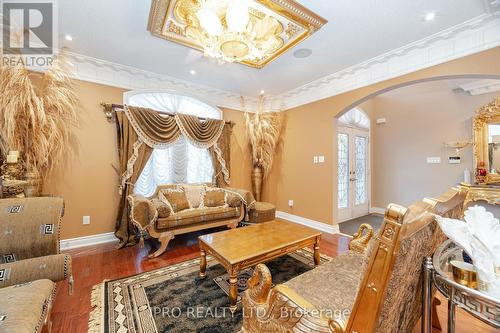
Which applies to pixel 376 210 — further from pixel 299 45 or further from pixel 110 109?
pixel 110 109

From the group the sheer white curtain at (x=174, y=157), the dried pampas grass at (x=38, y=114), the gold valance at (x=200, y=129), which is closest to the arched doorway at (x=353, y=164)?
the gold valance at (x=200, y=129)

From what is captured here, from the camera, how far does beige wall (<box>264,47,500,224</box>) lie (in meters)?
3.59

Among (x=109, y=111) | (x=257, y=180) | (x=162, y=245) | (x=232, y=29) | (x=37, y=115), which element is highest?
(x=232, y=29)

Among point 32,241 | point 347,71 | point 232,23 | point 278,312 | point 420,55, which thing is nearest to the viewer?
point 278,312

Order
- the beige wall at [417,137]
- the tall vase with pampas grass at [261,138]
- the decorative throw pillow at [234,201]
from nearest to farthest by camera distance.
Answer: the decorative throw pillow at [234,201] → the beige wall at [417,137] → the tall vase with pampas grass at [261,138]

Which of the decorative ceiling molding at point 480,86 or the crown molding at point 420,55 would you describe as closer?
the crown molding at point 420,55

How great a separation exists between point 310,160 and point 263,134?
1.11m

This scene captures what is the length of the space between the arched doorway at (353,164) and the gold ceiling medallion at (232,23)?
2626 millimetres

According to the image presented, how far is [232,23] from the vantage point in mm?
1716

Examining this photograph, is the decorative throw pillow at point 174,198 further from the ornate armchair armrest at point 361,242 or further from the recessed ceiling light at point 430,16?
the recessed ceiling light at point 430,16

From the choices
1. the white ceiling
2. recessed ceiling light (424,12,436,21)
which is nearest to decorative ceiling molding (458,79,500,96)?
the white ceiling

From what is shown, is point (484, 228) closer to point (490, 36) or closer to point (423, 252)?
point (423, 252)

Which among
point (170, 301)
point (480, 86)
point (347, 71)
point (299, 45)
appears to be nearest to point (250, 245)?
point (170, 301)

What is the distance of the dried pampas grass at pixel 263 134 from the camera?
14.4 feet
